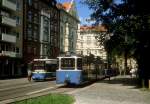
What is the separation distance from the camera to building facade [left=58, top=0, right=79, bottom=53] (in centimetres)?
10281

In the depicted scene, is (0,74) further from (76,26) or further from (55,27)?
(76,26)

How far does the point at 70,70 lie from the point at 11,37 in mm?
37241

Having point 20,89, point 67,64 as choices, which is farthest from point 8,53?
point 20,89

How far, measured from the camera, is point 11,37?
6712 centimetres

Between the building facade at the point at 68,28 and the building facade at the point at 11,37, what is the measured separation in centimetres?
2639

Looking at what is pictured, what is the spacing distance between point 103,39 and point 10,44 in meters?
36.0

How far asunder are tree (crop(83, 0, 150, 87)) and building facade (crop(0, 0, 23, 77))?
105 ft

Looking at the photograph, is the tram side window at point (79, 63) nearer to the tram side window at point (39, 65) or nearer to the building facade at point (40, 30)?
the tram side window at point (39, 65)

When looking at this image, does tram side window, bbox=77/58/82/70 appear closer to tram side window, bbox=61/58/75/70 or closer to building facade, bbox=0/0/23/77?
tram side window, bbox=61/58/75/70

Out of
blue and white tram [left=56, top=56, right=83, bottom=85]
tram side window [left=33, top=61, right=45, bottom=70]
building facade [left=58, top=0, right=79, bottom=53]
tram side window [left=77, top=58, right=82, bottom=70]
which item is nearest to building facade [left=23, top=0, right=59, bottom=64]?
building facade [left=58, top=0, right=79, bottom=53]

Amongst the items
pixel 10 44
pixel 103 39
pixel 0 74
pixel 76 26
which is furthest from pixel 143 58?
pixel 76 26

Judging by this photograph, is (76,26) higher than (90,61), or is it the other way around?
(76,26)

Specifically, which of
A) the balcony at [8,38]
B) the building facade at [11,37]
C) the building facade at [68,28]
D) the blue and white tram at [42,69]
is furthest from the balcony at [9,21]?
the building facade at [68,28]

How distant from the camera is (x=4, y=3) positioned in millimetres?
65312
